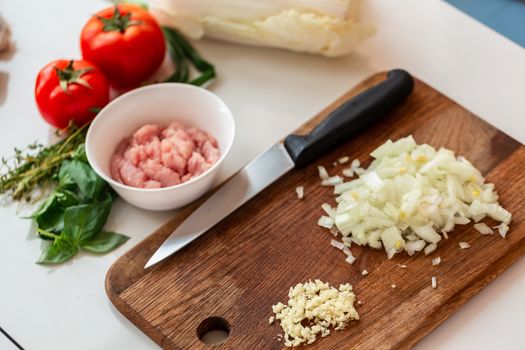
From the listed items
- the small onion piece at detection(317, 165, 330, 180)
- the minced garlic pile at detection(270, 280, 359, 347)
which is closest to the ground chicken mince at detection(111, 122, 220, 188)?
the small onion piece at detection(317, 165, 330, 180)

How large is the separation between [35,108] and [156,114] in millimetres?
360

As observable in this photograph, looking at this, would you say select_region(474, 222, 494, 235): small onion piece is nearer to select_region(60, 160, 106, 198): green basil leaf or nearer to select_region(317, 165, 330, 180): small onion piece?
select_region(317, 165, 330, 180): small onion piece

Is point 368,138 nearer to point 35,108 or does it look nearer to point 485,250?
point 485,250

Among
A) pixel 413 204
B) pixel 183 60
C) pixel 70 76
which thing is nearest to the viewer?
pixel 413 204

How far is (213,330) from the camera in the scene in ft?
5.11

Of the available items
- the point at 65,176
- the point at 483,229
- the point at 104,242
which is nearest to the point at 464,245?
the point at 483,229

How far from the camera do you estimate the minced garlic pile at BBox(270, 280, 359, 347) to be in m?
1.48

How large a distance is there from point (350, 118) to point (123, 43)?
23.3 inches

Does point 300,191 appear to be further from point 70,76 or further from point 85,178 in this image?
point 70,76

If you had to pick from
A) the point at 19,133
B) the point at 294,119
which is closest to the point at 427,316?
the point at 294,119

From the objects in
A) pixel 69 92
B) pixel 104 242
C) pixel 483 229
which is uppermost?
pixel 69 92

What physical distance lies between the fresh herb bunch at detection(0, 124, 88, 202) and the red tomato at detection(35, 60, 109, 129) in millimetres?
38

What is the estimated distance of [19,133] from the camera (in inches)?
75.5

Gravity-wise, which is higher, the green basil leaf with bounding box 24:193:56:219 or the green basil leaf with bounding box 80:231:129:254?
the green basil leaf with bounding box 24:193:56:219
